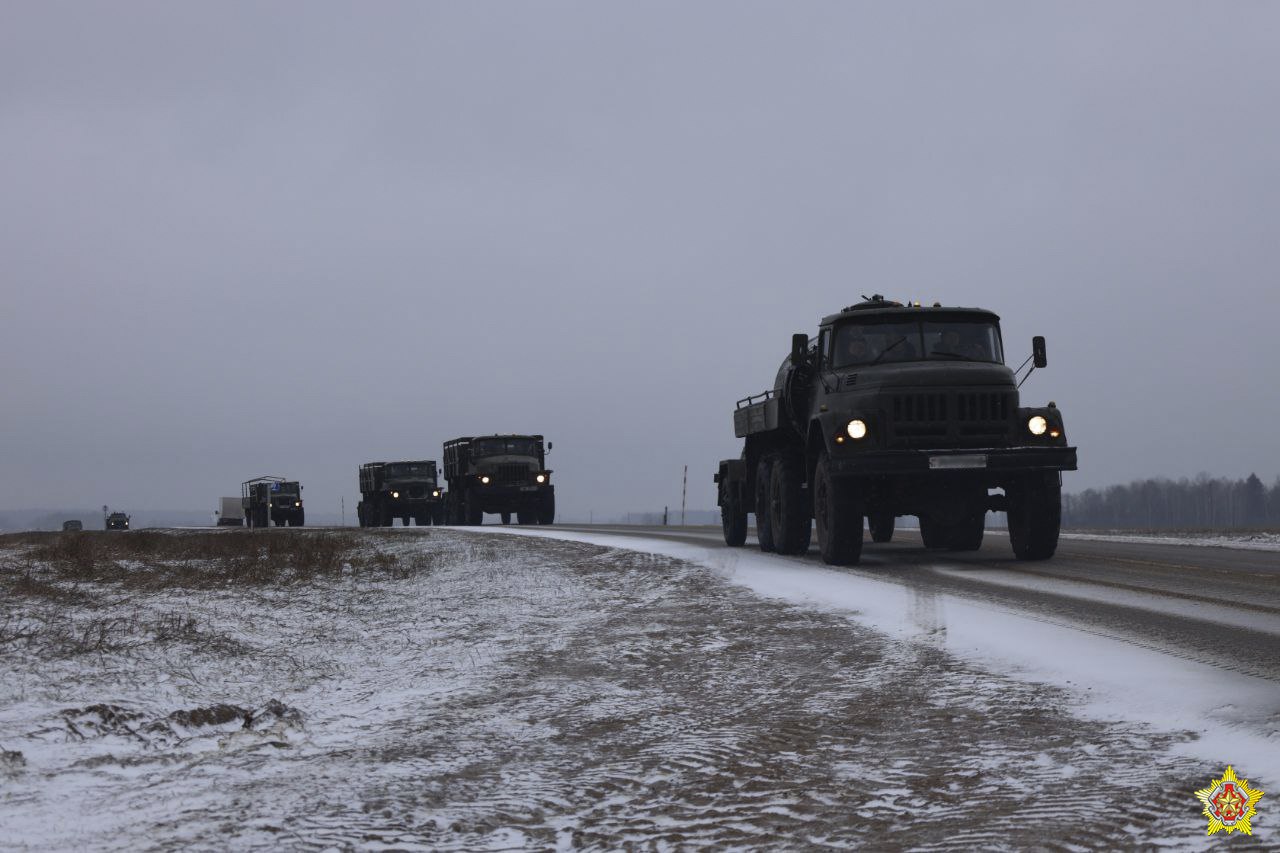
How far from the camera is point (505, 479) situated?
39594 millimetres

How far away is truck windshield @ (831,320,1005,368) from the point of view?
1380 centimetres

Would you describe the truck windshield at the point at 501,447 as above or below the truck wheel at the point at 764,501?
above

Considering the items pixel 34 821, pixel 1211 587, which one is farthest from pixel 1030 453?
pixel 34 821

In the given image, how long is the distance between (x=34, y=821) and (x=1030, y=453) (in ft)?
36.0

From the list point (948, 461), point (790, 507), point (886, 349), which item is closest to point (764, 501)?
point (790, 507)

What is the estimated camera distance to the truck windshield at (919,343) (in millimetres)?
13805

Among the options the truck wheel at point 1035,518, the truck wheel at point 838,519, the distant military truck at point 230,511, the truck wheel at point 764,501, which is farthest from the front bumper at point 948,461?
the distant military truck at point 230,511

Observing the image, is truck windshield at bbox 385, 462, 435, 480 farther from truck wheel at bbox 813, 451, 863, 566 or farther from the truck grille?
the truck grille

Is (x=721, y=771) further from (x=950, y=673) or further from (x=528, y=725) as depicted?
(x=950, y=673)

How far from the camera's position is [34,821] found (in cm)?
386

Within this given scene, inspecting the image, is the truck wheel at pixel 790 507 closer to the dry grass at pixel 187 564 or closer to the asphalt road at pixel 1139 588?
the asphalt road at pixel 1139 588

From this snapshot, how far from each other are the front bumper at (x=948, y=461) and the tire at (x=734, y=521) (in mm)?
6071

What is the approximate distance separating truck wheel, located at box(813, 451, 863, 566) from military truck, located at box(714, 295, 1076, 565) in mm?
15

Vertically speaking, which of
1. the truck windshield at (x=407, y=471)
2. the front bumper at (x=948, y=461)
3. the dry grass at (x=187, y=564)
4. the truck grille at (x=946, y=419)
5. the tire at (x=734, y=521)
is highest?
the truck windshield at (x=407, y=471)
